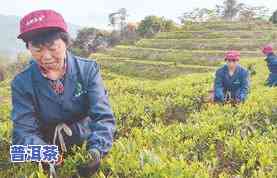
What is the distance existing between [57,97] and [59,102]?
43mm

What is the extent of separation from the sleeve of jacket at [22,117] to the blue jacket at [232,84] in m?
5.25

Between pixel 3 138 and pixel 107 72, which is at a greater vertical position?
pixel 3 138

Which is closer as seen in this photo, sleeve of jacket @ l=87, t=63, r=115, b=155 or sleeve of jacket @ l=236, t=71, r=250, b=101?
sleeve of jacket @ l=87, t=63, r=115, b=155

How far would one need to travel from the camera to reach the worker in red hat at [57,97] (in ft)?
11.3

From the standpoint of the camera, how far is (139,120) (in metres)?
7.49

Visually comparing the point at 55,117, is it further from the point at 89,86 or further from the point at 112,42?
the point at 112,42

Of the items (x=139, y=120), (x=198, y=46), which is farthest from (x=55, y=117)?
(x=198, y=46)

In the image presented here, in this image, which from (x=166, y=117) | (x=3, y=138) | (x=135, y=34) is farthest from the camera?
(x=135, y=34)

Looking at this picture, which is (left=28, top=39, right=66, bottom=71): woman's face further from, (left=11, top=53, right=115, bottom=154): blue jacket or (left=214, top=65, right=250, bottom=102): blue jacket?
(left=214, top=65, right=250, bottom=102): blue jacket

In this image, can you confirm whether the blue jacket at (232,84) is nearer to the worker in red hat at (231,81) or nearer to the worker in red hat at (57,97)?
the worker in red hat at (231,81)

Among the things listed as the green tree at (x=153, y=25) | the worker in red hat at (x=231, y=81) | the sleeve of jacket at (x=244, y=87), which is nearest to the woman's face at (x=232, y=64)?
the worker in red hat at (x=231, y=81)

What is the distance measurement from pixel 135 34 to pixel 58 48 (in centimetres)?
5905

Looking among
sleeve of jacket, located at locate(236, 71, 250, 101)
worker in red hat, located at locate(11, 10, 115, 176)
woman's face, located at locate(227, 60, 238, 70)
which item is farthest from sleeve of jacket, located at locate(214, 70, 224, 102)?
worker in red hat, located at locate(11, 10, 115, 176)

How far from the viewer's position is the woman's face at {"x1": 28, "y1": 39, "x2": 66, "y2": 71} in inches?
136
